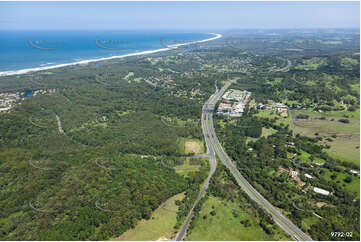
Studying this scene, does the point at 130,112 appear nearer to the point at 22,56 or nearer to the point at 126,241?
the point at 126,241

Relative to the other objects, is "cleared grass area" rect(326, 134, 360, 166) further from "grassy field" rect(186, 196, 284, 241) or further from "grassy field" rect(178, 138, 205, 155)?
"grassy field" rect(178, 138, 205, 155)

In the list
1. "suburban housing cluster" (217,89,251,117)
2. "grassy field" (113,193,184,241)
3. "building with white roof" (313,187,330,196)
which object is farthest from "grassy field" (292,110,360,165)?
"grassy field" (113,193,184,241)

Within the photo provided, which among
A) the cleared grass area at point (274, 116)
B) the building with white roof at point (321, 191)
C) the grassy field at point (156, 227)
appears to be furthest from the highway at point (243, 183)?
the cleared grass area at point (274, 116)

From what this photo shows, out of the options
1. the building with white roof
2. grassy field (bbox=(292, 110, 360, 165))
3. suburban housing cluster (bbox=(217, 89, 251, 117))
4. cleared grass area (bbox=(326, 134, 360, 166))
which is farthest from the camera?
suburban housing cluster (bbox=(217, 89, 251, 117))

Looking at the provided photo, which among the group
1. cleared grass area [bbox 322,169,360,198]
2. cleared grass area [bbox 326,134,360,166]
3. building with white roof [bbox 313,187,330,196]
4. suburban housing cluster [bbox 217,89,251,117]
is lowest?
building with white roof [bbox 313,187,330,196]

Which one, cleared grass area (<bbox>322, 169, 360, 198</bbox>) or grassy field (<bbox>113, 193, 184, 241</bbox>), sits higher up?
cleared grass area (<bbox>322, 169, 360, 198</bbox>)

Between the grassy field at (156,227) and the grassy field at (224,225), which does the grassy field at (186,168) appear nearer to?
the grassy field at (224,225)
